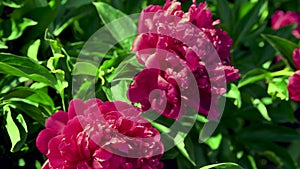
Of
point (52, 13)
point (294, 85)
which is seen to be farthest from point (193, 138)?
point (52, 13)

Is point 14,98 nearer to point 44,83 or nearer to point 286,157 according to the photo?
point 44,83

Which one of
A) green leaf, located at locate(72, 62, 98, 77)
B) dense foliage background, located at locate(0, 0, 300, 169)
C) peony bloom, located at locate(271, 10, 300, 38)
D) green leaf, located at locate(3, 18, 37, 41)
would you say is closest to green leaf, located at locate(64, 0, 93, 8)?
dense foliage background, located at locate(0, 0, 300, 169)

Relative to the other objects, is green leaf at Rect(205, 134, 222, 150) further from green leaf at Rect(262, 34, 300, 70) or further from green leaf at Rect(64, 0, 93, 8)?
green leaf at Rect(64, 0, 93, 8)

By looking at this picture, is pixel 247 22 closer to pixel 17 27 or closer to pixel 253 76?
pixel 253 76

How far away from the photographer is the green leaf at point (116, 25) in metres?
0.89

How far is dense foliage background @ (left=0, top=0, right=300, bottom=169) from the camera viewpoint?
0.81 metres

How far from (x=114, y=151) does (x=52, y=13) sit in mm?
340

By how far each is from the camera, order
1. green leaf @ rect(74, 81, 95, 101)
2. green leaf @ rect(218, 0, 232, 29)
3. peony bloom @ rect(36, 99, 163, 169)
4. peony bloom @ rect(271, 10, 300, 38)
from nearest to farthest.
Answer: peony bloom @ rect(36, 99, 163, 169) → green leaf @ rect(74, 81, 95, 101) → green leaf @ rect(218, 0, 232, 29) → peony bloom @ rect(271, 10, 300, 38)

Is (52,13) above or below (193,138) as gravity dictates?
above

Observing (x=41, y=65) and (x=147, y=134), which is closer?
(x=147, y=134)

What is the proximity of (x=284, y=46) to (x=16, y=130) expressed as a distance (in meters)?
0.45

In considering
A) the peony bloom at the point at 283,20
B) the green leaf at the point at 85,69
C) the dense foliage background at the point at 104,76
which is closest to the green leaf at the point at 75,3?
the dense foliage background at the point at 104,76

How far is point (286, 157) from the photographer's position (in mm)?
1130

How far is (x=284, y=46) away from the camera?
96 cm
